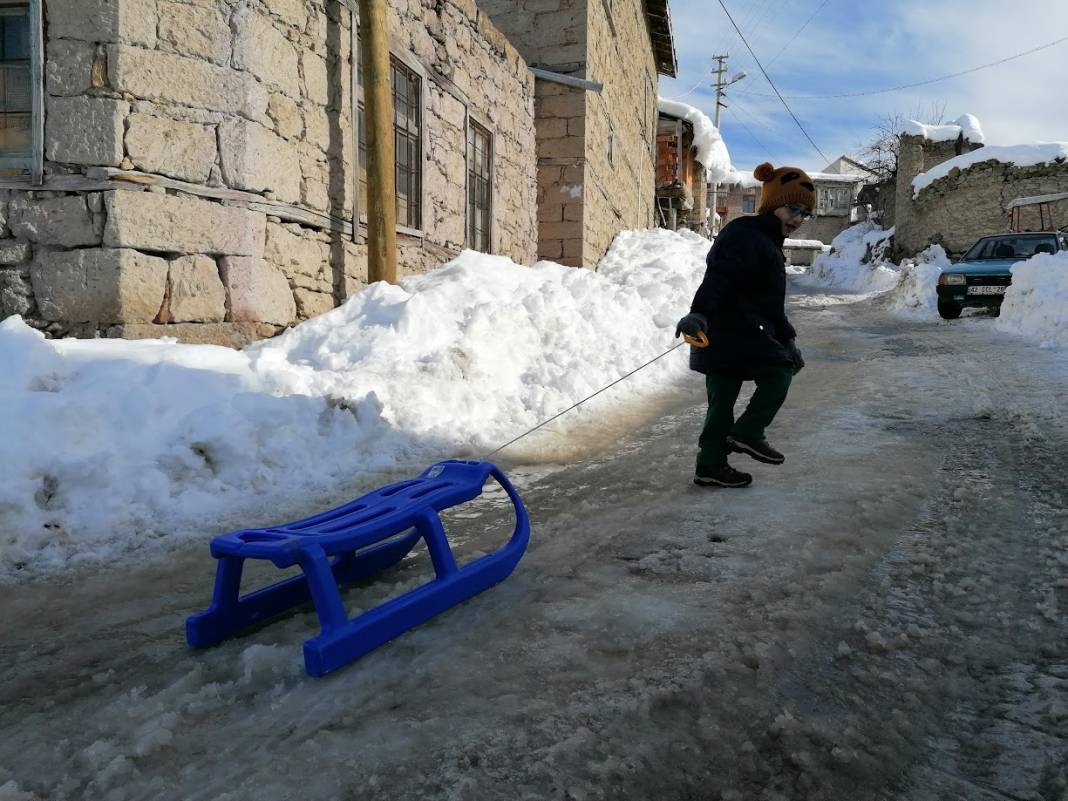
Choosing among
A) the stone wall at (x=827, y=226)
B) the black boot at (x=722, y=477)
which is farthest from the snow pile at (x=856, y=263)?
the stone wall at (x=827, y=226)

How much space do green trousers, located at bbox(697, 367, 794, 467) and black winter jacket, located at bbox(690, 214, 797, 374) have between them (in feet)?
0.21

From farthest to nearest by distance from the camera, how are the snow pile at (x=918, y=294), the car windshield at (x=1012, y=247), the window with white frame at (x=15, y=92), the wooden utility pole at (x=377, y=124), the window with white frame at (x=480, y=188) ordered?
the snow pile at (x=918, y=294)
the car windshield at (x=1012, y=247)
the window with white frame at (x=480, y=188)
the wooden utility pole at (x=377, y=124)
the window with white frame at (x=15, y=92)

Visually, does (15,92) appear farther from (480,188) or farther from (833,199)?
(833,199)

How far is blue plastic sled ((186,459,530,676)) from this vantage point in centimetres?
197

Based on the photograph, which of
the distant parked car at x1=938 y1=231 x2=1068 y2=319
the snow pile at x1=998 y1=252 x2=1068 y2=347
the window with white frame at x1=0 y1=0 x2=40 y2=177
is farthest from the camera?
the distant parked car at x1=938 y1=231 x2=1068 y2=319

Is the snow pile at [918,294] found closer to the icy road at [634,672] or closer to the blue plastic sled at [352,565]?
the icy road at [634,672]

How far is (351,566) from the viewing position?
260cm

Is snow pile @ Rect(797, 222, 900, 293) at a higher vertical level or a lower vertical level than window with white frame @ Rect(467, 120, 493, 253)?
higher

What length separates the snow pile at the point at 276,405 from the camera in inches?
129

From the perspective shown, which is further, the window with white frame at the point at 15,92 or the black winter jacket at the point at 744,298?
the window with white frame at the point at 15,92

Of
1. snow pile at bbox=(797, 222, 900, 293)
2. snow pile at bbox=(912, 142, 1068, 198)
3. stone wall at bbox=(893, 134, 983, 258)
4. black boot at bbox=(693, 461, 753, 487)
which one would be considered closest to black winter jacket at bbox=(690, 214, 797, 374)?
black boot at bbox=(693, 461, 753, 487)

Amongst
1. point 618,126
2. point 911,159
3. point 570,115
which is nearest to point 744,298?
point 570,115

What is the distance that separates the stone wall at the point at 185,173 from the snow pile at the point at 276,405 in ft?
1.46

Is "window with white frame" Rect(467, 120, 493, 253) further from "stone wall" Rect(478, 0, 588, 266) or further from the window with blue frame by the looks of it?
the window with blue frame
